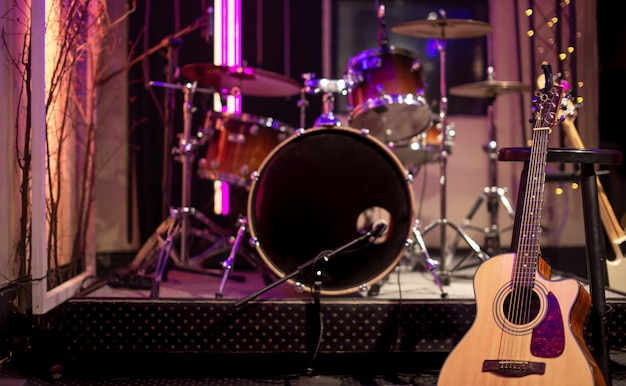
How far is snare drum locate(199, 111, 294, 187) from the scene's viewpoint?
3836 millimetres

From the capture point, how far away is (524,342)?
7.41 ft

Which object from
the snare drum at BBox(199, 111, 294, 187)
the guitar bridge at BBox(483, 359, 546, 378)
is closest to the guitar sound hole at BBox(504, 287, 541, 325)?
the guitar bridge at BBox(483, 359, 546, 378)

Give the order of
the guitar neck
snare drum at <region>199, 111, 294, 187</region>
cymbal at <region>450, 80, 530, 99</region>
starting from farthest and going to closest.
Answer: cymbal at <region>450, 80, 530, 99</region>
snare drum at <region>199, 111, 294, 187</region>
the guitar neck

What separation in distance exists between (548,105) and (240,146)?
6.31ft

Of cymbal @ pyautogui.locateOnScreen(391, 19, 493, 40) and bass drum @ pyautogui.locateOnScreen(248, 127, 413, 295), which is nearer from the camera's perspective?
bass drum @ pyautogui.locateOnScreen(248, 127, 413, 295)

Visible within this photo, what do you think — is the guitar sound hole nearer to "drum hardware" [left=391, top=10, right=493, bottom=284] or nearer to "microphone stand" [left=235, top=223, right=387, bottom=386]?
"microphone stand" [left=235, top=223, right=387, bottom=386]

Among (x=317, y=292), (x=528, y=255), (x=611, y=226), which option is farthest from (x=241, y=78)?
(x=611, y=226)

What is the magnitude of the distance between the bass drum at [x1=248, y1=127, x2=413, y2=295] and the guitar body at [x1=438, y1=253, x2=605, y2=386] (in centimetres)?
93

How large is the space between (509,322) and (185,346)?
1.58 m

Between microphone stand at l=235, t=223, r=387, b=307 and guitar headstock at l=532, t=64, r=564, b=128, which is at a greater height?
guitar headstock at l=532, t=64, r=564, b=128

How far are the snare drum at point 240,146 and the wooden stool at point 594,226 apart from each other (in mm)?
1713

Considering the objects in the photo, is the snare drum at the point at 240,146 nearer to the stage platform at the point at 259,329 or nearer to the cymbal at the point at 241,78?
the cymbal at the point at 241,78

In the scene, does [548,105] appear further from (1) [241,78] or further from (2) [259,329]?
(1) [241,78]

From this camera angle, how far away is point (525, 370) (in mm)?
2227
